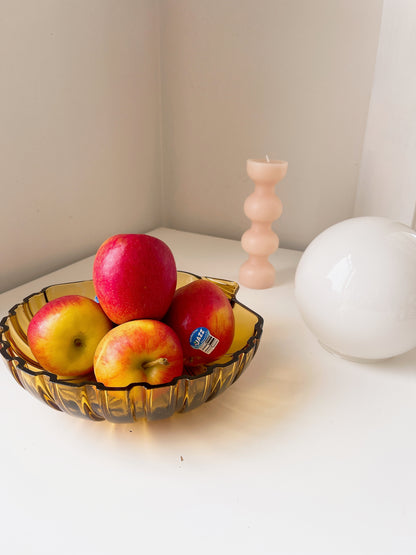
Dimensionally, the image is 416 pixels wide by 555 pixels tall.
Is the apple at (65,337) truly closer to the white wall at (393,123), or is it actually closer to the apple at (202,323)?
the apple at (202,323)

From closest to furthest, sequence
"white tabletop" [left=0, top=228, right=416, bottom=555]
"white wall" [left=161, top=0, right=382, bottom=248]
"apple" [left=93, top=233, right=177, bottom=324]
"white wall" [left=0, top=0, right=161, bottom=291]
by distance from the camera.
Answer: "white tabletop" [left=0, top=228, right=416, bottom=555] → "apple" [left=93, top=233, right=177, bottom=324] → "white wall" [left=0, top=0, right=161, bottom=291] → "white wall" [left=161, top=0, right=382, bottom=248]

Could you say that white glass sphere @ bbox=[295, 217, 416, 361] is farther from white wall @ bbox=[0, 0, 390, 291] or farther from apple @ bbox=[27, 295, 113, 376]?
white wall @ bbox=[0, 0, 390, 291]

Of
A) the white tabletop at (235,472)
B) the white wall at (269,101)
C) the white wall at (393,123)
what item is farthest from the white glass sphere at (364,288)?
the white wall at (269,101)

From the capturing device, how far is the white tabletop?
0.34 m

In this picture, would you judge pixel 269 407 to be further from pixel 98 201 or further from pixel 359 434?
pixel 98 201

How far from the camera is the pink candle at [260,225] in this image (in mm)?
753

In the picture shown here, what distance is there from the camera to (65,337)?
1.43 feet

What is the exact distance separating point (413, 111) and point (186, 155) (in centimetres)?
49

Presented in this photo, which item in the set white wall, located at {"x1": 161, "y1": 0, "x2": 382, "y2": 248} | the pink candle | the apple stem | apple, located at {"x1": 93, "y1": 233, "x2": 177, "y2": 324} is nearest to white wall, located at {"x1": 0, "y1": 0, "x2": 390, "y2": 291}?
white wall, located at {"x1": 161, "y1": 0, "x2": 382, "y2": 248}

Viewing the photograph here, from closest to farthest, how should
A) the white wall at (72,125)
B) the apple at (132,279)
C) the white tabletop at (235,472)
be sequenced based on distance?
1. the white tabletop at (235,472)
2. the apple at (132,279)
3. the white wall at (72,125)

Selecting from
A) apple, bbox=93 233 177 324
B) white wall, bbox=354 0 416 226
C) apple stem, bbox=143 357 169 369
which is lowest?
apple stem, bbox=143 357 169 369

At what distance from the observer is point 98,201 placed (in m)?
0.92

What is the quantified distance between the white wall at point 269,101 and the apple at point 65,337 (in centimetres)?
64

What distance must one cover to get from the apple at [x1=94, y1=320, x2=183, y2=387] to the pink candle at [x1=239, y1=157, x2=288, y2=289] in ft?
1.26
